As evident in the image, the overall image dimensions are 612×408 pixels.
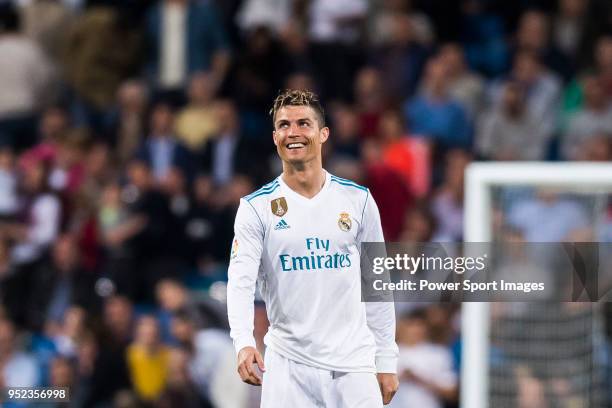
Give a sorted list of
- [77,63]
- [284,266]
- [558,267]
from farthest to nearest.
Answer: [77,63] < [558,267] < [284,266]

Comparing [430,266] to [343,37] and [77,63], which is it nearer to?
[343,37]

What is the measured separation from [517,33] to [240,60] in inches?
105

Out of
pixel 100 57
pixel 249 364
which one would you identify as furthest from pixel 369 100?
pixel 249 364

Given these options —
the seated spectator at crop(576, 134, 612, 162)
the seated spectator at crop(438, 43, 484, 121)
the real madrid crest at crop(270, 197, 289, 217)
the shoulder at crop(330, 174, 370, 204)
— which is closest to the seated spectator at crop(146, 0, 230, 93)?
the seated spectator at crop(438, 43, 484, 121)

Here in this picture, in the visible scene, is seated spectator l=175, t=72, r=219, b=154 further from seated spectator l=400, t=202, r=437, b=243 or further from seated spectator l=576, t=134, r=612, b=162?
seated spectator l=576, t=134, r=612, b=162

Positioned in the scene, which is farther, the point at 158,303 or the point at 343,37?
the point at 343,37

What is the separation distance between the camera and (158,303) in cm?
1252

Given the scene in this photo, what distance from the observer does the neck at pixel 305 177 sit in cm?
674

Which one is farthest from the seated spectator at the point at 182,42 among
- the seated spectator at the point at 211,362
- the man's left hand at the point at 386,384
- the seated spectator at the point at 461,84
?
the man's left hand at the point at 386,384

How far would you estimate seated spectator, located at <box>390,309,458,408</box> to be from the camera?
413 inches

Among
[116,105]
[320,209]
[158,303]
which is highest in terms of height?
[116,105]

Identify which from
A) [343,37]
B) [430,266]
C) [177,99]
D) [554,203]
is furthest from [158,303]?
[430,266]

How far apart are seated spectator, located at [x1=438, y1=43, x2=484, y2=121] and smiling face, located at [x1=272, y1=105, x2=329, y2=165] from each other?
6533 millimetres

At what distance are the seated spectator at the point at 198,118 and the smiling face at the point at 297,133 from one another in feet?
23.2
